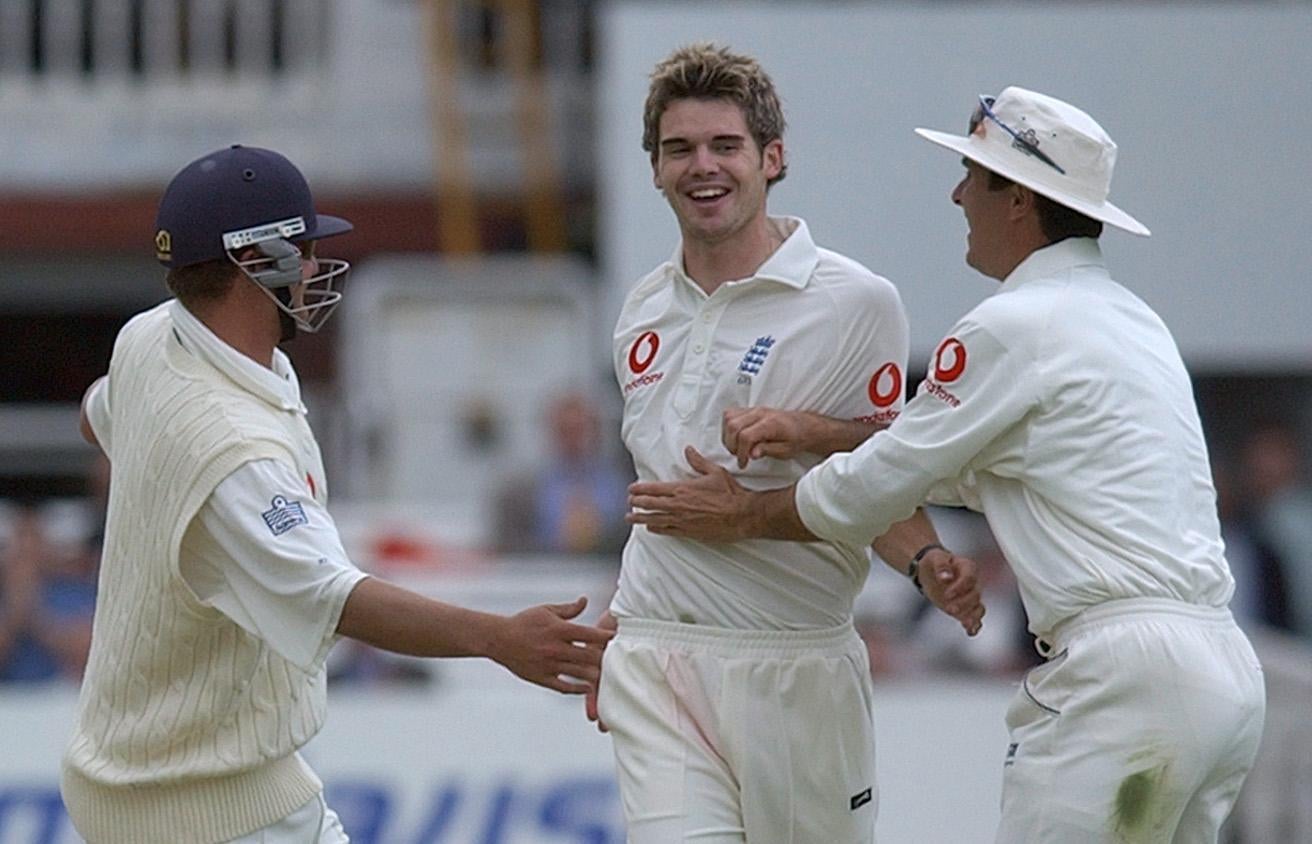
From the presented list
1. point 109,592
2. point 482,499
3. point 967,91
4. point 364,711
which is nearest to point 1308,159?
point 967,91

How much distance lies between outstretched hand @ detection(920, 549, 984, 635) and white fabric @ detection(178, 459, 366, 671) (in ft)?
3.62

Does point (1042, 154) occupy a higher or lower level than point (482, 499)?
higher

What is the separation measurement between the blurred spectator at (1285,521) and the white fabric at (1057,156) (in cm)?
549

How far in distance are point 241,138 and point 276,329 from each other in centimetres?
858

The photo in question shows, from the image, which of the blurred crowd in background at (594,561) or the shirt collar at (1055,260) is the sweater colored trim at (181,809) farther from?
the blurred crowd in background at (594,561)

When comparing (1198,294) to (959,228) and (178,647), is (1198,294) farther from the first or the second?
(178,647)

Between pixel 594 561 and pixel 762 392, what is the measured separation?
15.9 ft

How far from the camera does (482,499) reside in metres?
12.0

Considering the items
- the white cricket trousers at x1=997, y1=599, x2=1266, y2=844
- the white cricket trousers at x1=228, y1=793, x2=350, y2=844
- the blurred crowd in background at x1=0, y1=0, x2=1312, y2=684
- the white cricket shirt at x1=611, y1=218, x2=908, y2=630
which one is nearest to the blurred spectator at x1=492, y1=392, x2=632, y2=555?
the blurred crowd in background at x1=0, y1=0, x2=1312, y2=684

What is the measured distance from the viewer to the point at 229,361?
14.7ft

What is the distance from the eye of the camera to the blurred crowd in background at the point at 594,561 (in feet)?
28.4

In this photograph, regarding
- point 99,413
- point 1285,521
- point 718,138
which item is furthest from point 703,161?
point 1285,521

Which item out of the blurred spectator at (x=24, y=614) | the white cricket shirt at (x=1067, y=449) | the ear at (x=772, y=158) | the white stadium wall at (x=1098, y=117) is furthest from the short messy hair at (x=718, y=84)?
the white stadium wall at (x=1098, y=117)

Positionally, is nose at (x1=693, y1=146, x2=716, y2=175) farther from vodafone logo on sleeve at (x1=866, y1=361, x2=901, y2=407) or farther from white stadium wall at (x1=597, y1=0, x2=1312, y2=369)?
white stadium wall at (x1=597, y1=0, x2=1312, y2=369)
